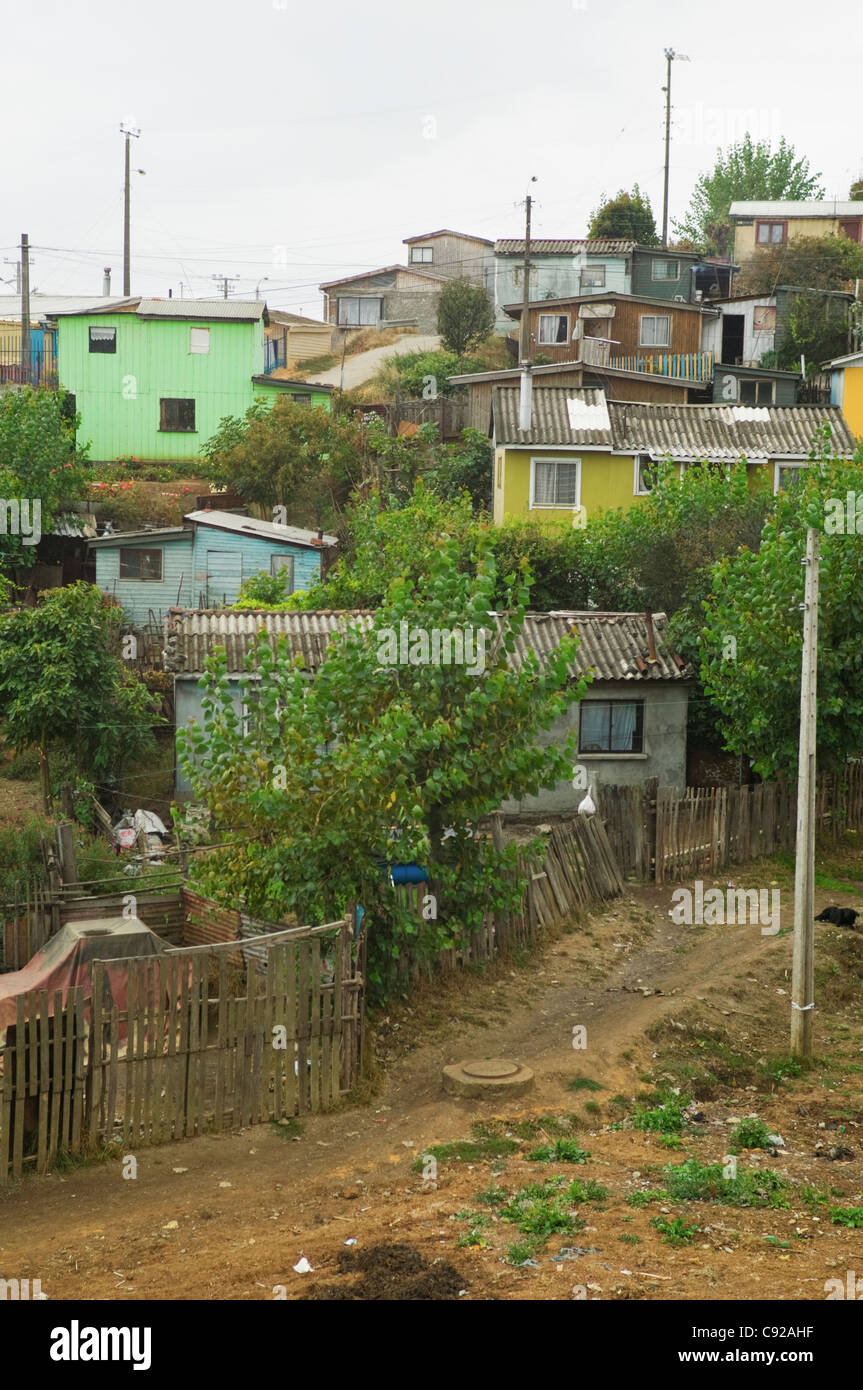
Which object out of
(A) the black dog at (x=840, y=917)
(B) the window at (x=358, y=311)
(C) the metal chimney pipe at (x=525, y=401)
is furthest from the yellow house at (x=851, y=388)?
(B) the window at (x=358, y=311)

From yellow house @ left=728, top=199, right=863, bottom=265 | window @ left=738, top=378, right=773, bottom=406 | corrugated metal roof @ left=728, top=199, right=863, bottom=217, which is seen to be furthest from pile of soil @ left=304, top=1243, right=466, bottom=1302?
corrugated metal roof @ left=728, top=199, right=863, bottom=217

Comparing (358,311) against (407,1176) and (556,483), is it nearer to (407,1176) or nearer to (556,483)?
(556,483)

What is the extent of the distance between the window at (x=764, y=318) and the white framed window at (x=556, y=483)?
1619cm

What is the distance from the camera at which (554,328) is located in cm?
4322

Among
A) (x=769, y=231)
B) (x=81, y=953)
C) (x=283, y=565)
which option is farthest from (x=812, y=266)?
(x=81, y=953)

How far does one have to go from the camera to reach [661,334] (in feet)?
141

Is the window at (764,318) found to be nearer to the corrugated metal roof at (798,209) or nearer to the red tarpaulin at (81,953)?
the corrugated metal roof at (798,209)

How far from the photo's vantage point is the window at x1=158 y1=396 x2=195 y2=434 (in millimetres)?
41531

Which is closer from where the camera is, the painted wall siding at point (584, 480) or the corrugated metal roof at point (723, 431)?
the painted wall siding at point (584, 480)

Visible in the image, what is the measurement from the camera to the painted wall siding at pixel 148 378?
41.2m

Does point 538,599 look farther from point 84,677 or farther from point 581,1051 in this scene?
point 581,1051
